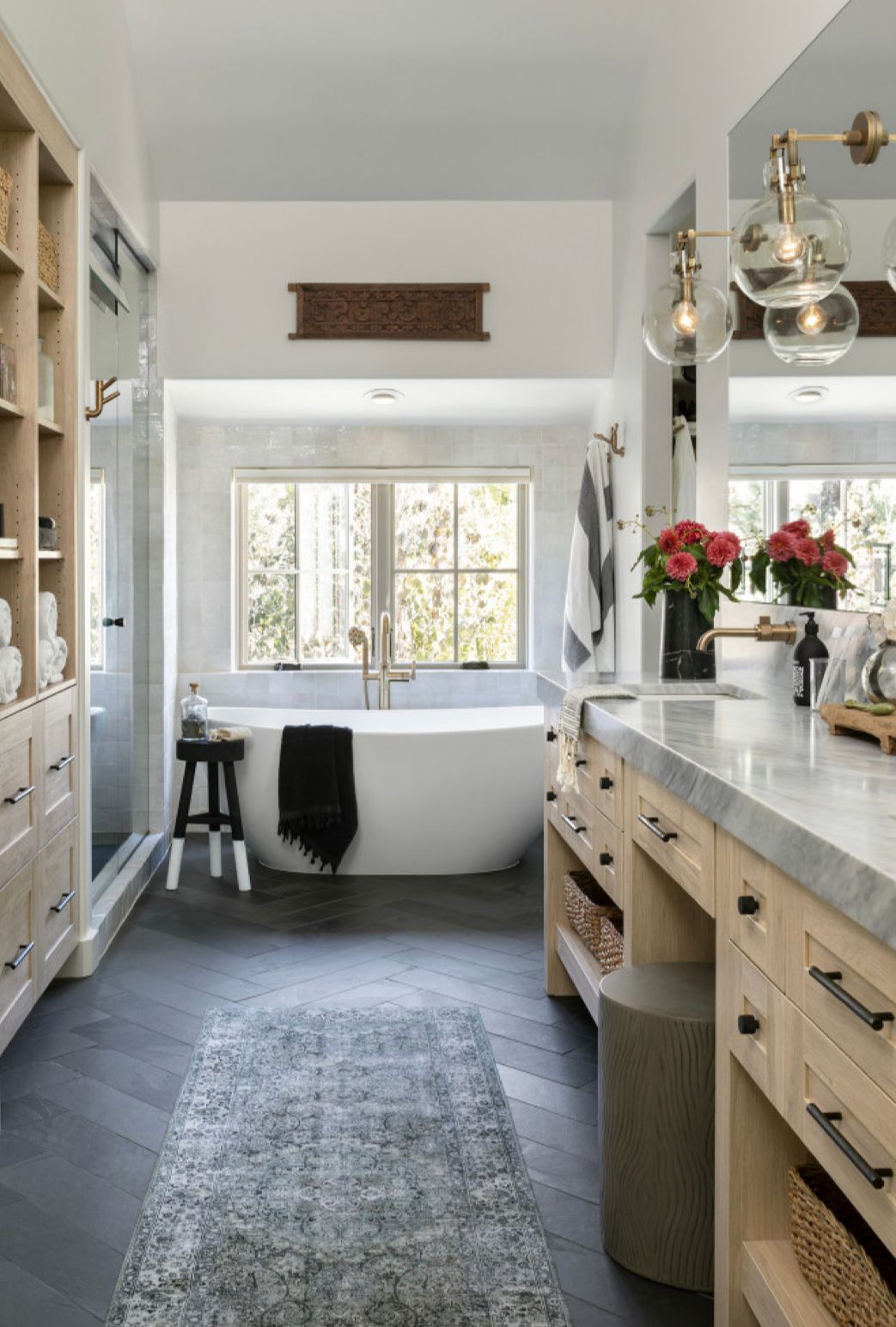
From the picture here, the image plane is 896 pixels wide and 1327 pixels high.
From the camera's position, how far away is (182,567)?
20.0 ft

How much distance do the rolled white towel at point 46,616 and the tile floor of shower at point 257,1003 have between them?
1028mm

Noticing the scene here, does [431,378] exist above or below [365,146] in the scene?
below

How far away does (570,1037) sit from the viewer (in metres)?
3.22

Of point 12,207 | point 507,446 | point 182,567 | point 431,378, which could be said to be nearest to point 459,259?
point 431,378

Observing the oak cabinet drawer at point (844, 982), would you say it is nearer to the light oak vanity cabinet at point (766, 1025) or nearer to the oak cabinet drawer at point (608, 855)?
the light oak vanity cabinet at point (766, 1025)

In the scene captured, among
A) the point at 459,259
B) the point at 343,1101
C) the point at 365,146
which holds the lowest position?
the point at 343,1101

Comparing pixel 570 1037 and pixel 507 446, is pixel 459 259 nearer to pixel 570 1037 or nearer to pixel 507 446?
pixel 507 446

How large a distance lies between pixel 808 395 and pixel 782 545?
0.39m

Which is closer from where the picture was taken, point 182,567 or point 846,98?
point 846,98

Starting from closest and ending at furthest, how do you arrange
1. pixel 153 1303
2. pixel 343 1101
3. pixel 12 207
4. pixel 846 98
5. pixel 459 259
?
1. pixel 153 1303
2. pixel 846 98
3. pixel 343 1101
4. pixel 12 207
5. pixel 459 259

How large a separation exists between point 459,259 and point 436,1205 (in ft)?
13.1

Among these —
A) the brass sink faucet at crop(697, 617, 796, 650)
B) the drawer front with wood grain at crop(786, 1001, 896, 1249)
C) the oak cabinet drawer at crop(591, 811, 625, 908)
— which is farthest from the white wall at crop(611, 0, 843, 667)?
the drawer front with wood grain at crop(786, 1001, 896, 1249)

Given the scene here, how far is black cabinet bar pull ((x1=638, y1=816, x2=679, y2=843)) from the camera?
2.14m

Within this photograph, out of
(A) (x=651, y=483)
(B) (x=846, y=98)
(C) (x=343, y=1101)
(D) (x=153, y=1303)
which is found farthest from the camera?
(A) (x=651, y=483)
